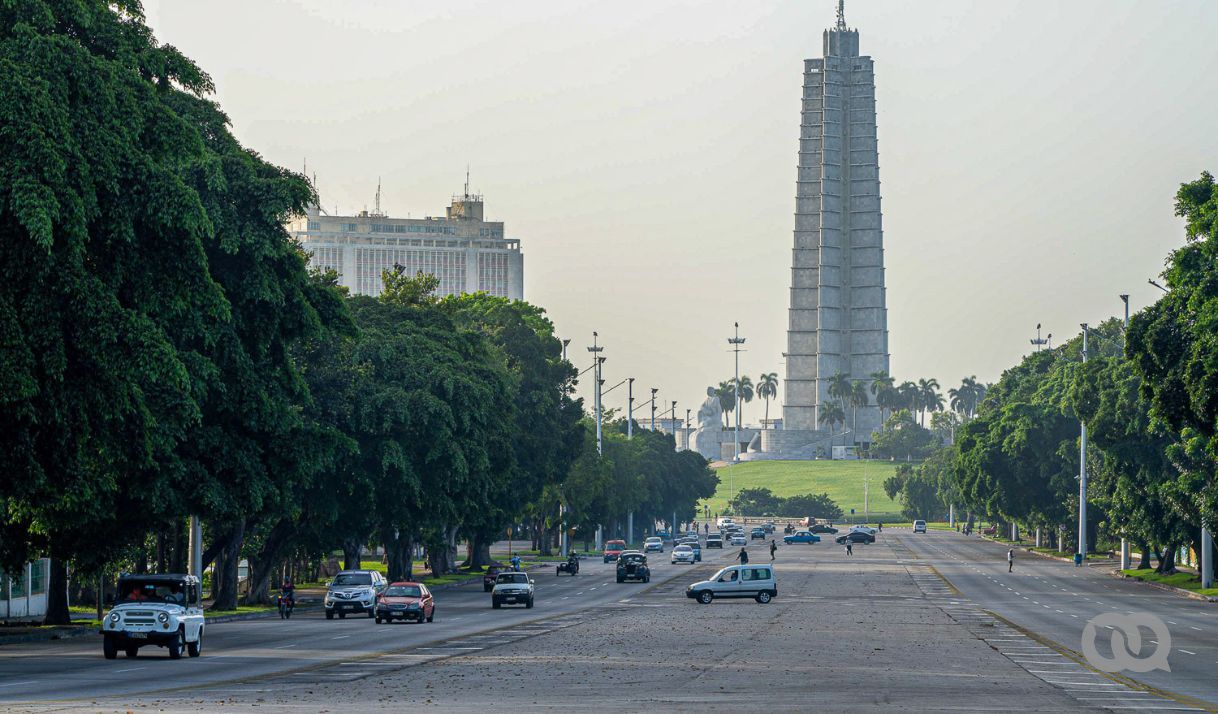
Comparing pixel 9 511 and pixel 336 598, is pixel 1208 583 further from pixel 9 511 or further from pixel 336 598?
pixel 9 511

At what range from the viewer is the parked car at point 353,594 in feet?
180

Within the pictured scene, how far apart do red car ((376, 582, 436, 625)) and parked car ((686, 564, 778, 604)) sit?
15.5 meters

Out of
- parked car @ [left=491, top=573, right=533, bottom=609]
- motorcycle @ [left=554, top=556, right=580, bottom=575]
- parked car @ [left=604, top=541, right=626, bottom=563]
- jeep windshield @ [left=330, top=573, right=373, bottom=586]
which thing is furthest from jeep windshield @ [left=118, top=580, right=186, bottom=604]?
parked car @ [left=604, top=541, right=626, bottom=563]

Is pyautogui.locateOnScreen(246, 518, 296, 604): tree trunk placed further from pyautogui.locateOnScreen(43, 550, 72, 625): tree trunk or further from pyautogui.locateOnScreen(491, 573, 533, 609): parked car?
pyautogui.locateOnScreen(43, 550, 72, 625): tree trunk

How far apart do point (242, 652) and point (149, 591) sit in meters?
3.27

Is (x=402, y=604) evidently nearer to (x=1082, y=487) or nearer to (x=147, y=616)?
(x=147, y=616)

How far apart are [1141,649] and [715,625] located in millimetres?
12643

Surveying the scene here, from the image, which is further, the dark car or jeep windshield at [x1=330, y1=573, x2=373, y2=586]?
the dark car

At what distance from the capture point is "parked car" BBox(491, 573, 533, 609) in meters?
59.2

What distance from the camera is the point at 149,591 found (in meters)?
34.3

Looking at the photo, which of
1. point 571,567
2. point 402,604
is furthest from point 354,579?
point 571,567

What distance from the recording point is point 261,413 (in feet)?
133

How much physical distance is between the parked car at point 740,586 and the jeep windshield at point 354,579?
13294 millimetres

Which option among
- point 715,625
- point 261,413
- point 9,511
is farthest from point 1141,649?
point 9,511
